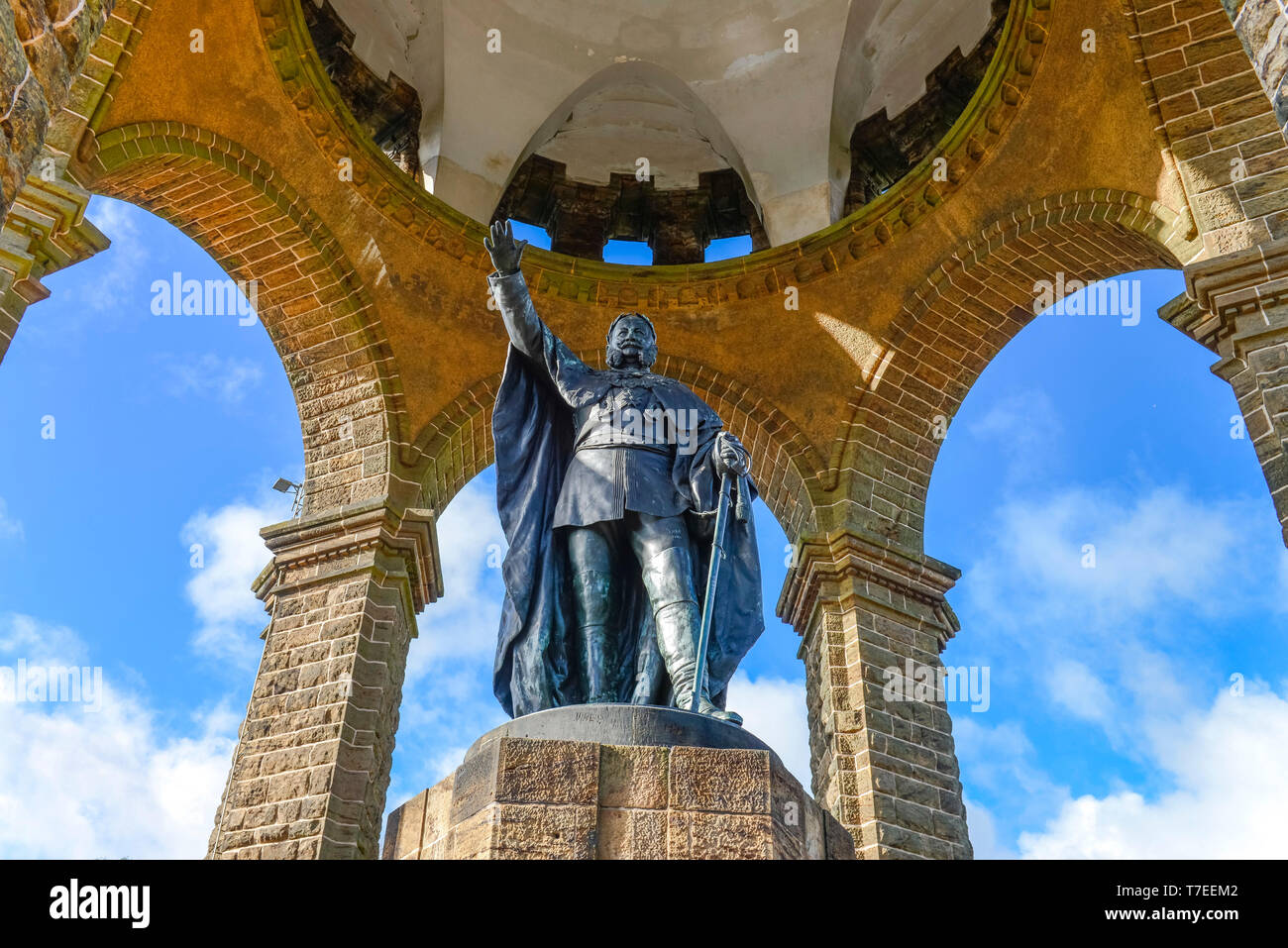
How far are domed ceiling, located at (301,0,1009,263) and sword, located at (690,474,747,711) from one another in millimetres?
7576

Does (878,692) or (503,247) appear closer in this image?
(503,247)

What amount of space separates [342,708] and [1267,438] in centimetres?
572

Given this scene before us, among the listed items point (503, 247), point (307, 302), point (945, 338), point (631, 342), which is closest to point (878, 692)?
point (945, 338)

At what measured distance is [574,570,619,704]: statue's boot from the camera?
4836mm

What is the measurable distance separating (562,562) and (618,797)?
141cm

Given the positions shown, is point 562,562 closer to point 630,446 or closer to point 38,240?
point 630,446

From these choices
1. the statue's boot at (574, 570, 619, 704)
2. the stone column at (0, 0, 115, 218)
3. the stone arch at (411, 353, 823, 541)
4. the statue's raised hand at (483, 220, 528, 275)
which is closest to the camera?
the stone column at (0, 0, 115, 218)

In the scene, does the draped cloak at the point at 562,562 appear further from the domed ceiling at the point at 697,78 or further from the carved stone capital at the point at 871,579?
the domed ceiling at the point at 697,78

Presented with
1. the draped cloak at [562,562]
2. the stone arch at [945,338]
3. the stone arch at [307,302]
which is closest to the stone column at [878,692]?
the stone arch at [945,338]

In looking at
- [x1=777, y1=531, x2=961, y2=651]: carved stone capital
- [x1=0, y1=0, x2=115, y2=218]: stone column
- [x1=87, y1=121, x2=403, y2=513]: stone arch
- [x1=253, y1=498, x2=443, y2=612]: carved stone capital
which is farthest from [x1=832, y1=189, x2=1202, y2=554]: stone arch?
[x1=0, y1=0, x2=115, y2=218]: stone column

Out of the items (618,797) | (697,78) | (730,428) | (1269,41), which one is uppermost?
(697,78)

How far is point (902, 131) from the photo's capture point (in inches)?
510

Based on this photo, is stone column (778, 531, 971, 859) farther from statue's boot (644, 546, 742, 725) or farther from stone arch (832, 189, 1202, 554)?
statue's boot (644, 546, 742, 725)

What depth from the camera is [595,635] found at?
491cm
